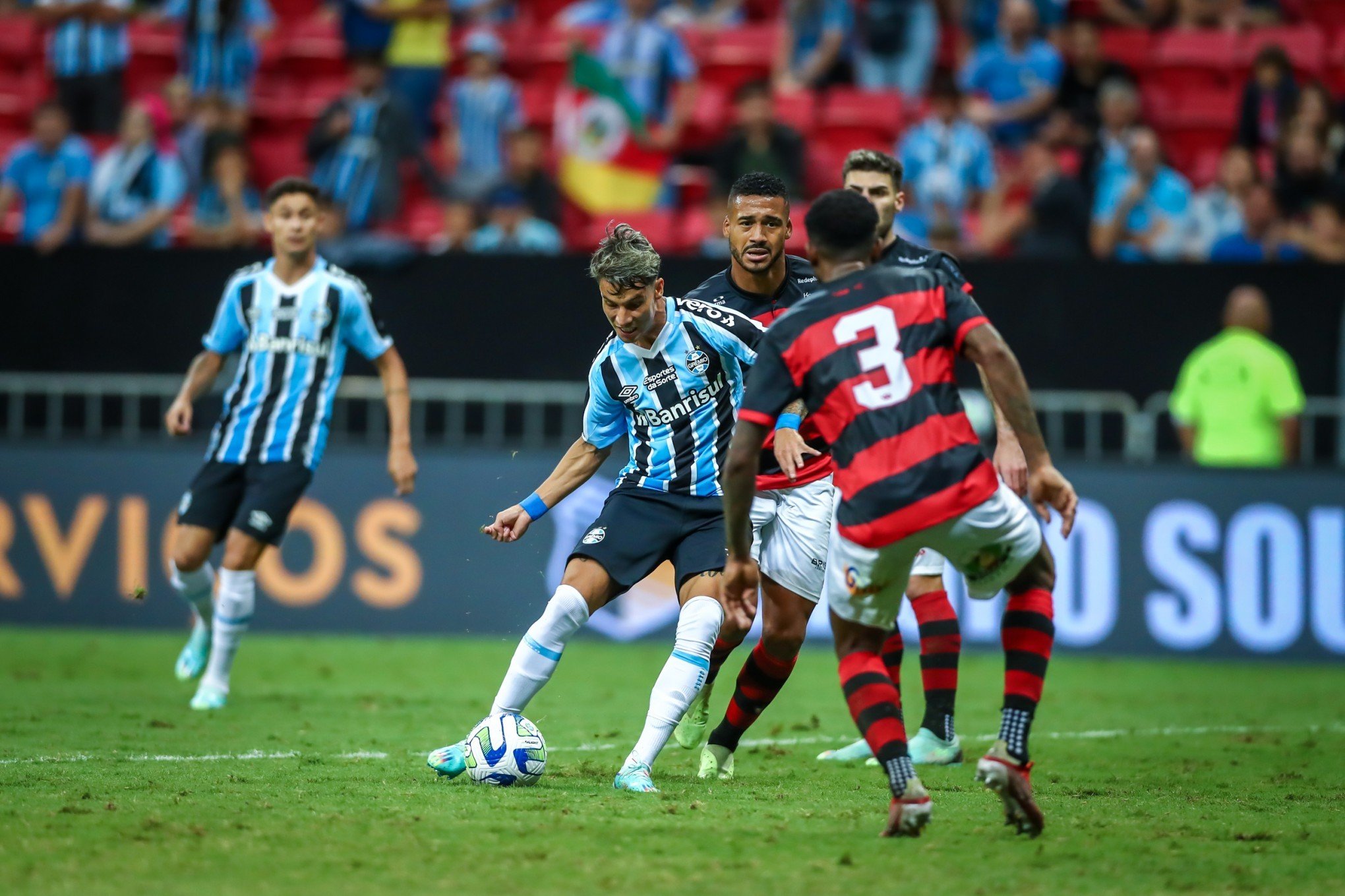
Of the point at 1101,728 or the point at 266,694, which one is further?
the point at 266,694

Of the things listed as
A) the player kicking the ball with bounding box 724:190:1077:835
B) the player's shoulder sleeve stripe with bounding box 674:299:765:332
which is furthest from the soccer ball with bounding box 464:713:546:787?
the player's shoulder sleeve stripe with bounding box 674:299:765:332

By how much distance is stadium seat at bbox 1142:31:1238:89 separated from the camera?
15914 millimetres

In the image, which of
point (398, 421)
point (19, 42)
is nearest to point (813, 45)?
point (19, 42)

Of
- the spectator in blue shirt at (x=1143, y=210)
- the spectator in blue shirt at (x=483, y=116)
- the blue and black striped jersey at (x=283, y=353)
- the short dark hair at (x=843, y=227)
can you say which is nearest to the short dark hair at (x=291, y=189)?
the blue and black striped jersey at (x=283, y=353)

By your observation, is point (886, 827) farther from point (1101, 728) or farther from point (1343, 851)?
point (1101, 728)

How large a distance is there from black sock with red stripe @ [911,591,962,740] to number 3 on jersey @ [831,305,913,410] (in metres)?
2.13

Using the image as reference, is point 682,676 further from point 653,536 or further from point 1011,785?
point 1011,785

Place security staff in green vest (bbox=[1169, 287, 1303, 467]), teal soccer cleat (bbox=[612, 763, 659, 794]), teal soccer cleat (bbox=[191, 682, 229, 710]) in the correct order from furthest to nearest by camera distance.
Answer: security staff in green vest (bbox=[1169, 287, 1303, 467]), teal soccer cleat (bbox=[191, 682, 229, 710]), teal soccer cleat (bbox=[612, 763, 659, 794])

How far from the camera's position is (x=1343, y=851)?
5367 millimetres

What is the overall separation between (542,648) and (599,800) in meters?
0.66

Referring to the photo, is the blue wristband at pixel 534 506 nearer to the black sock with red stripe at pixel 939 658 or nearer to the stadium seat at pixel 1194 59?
the black sock with red stripe at pixel 939 658

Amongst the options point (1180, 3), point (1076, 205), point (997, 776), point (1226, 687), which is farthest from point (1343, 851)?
point (1180, 3)

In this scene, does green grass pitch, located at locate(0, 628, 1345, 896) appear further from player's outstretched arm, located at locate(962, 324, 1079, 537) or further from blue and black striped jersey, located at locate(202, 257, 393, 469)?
blue and black striped jersey, located at locate(202, 257, 393, 469)

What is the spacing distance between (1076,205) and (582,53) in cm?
444
